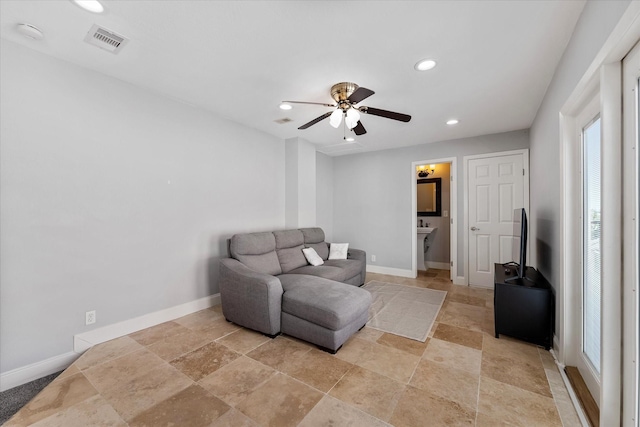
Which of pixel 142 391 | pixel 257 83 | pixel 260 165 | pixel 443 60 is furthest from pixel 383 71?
pixel 142 391

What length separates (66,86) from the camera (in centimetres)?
224

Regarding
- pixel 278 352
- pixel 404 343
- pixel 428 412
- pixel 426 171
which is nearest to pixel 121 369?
pixel 278 352

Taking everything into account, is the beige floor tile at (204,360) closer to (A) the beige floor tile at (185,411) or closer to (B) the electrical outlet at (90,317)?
(A) the beige floor tile at (185,411)

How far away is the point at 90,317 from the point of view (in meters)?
2.35

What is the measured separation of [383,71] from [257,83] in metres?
1.23

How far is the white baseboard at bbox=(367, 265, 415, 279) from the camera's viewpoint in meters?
4.88

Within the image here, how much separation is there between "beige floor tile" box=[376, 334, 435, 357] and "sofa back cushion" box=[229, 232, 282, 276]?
5.25ft

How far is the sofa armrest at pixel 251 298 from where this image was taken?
8.20ft

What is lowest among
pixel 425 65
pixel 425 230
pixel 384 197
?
pixel 425 230

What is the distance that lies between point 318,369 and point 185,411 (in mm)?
946

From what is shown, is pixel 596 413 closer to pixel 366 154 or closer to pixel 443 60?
pixel 443 60

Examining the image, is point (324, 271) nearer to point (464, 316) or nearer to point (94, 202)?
point (464, 316)

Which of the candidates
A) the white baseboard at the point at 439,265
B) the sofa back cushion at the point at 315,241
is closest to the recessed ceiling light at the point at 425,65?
the sofa back cushion at the point at 315,241

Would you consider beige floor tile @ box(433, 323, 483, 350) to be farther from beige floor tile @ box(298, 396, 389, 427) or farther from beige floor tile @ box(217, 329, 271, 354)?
beige floor tile @ box(217, 329, 271, 354)
